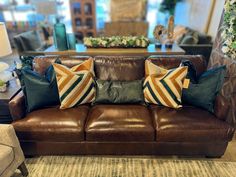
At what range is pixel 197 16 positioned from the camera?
13.5 feet

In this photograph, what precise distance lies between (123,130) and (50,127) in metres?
0.71

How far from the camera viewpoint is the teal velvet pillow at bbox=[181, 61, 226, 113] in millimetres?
1901

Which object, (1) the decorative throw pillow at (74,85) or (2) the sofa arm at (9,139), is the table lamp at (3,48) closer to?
(1) the decorative throw pillow at (74,85)

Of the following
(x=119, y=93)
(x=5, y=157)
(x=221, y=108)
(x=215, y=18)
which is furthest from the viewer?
(x=215, y=18)

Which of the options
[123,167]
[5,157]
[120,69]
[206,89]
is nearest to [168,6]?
[120,69]

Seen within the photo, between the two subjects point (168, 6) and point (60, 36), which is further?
point (168, 6)

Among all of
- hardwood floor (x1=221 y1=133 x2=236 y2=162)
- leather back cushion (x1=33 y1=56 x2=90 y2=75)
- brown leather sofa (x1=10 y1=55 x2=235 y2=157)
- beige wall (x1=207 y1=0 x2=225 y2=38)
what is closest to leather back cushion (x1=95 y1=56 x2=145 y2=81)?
leather back cushion (x1=33 y1=56 x2=90 y2=75)

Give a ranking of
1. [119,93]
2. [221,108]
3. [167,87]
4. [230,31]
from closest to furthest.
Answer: [221,108], [167,87], [119,93], [230,31]

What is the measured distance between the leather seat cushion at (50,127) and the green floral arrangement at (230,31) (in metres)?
1.98

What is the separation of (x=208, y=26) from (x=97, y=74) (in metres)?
2.81

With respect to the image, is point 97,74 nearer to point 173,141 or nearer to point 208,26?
point 173,141

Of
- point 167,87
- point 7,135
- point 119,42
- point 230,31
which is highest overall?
point 230,31

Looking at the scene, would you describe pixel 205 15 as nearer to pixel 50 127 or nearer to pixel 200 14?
pixel 200 14

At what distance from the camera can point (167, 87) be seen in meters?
1.92
